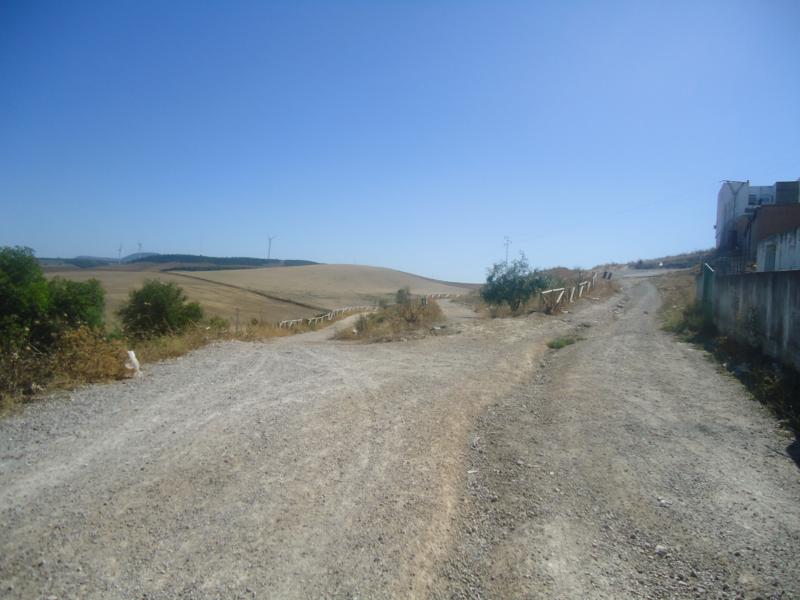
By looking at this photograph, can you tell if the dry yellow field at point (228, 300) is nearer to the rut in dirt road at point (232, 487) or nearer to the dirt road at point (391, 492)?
the rut in dirt road at point (232, 487)

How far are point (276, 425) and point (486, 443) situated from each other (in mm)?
2718

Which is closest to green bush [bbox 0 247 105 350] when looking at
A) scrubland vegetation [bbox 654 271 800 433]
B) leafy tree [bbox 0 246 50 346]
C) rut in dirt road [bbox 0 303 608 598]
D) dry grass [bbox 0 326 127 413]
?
leafy tree [bbox 0 246 50 346]

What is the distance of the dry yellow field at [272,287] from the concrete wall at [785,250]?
30.1m

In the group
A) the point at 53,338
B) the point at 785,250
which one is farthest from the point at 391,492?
the point at 785,250

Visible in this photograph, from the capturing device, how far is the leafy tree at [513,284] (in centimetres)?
2542

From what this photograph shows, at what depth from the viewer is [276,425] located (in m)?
6.54

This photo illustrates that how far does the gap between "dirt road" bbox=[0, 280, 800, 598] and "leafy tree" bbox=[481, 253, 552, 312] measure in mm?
16652

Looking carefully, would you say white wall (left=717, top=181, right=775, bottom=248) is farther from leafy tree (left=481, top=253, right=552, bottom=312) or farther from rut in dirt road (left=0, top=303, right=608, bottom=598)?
rut in dirt road (left=0, top=303, right=608, bottom=598)

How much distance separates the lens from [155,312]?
1437 cm

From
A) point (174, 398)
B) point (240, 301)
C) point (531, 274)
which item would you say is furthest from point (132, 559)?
point (240, 301)

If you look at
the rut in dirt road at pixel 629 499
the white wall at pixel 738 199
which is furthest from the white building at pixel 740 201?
the rut in dirt road at pixel 629 499

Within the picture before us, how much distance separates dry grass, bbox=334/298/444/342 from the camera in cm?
1697

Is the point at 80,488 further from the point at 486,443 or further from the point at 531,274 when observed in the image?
the point at 531,274

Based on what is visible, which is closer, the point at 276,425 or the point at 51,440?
the point at 51,440
